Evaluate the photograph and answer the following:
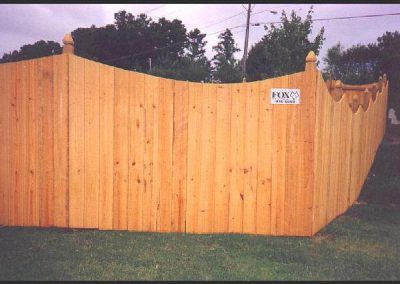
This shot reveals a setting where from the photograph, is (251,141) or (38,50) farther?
(38,50)

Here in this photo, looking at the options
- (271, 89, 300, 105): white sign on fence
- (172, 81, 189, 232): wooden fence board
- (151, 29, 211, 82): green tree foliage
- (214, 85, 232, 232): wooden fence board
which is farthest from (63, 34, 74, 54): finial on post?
(151, 29, 211, 82): green tree foliage

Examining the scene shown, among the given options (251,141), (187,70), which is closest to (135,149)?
(251,141)

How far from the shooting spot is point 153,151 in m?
5.50

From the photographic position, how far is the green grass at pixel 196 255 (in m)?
4.17

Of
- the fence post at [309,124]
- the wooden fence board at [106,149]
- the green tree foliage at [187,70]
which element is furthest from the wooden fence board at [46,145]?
the green tree foliage at [187,70]

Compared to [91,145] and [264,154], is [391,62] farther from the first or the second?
[91,145]

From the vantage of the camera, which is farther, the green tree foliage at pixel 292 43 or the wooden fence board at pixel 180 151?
the green tree foliage at pixel 292 43

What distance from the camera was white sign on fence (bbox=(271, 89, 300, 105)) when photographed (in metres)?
5.47

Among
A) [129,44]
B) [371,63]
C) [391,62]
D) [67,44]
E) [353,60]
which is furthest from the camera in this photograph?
[129,44]

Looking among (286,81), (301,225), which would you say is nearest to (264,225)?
(301,225)

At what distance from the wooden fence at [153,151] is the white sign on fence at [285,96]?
0.07 meters

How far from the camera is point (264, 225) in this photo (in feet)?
18.4

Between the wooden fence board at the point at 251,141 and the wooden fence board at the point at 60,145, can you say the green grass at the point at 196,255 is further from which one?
the wooden fence board at the point at 251,141

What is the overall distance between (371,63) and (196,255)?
3350cm
